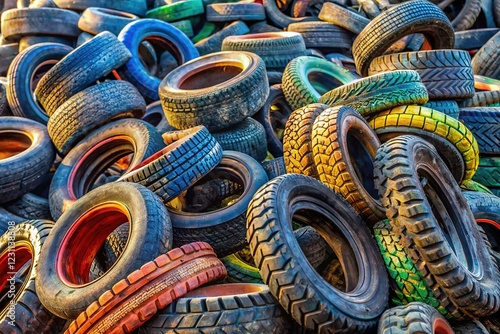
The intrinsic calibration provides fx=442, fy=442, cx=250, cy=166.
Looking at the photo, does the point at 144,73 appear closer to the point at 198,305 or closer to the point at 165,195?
the point at 165,195

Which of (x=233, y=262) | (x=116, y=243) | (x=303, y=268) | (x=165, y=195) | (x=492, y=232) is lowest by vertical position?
(x=492, y=232)

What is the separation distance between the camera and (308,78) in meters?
5.29

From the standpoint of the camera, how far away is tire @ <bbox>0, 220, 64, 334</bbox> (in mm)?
2624

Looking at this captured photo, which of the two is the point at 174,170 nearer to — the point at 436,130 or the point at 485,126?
the point at 436,130

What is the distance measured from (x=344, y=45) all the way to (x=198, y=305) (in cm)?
556

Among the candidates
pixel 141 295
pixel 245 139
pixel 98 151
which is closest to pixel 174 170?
pixel 141 295

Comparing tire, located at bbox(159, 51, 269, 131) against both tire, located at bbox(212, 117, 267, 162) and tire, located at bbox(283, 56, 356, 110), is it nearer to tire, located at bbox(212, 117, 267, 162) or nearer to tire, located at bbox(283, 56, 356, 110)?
tire, located at bbox(212, 117, 267, 162)

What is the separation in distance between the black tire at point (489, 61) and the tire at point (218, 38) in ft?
11.4

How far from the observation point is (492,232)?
12.1 feet

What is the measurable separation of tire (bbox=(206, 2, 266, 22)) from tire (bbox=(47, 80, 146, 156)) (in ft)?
11.0

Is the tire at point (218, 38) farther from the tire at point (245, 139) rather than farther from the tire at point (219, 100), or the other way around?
the tire at point (245, 139)

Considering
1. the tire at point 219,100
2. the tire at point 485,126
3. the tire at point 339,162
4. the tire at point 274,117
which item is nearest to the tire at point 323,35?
the tire at point 274,117

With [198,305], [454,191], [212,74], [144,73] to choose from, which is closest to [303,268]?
[198,305]

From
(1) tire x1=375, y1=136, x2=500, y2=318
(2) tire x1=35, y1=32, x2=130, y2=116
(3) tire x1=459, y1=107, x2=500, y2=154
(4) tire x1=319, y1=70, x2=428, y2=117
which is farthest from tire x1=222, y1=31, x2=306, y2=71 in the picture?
(1) tire x1=375, y1=136, x2=500, y2=318
